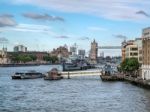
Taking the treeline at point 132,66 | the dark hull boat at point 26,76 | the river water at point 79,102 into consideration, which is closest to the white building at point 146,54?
the treeline at point 132,66

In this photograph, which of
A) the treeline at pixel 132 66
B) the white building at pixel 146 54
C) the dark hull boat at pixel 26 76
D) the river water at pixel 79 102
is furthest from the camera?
the dark hull boat at pixel 26 76

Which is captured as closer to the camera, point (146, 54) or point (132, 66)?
point (146, 54)

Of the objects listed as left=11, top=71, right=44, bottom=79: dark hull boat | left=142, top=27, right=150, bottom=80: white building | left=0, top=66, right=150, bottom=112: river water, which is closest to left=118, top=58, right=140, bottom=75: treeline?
left=142, top=27, right=150, bottom=80: white building

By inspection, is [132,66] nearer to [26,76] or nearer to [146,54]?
[146,54]

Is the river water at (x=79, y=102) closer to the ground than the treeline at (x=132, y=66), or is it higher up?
closer to the ground

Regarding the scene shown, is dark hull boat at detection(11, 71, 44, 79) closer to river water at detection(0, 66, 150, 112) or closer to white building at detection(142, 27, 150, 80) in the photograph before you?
white building at detection(142, 27, 150, 80)

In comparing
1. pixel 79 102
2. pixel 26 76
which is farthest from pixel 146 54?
pixel 79 102

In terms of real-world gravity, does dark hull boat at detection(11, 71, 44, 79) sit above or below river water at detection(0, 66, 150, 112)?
above

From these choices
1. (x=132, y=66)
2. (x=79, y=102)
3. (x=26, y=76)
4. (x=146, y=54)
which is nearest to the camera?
(x=79, y=102)

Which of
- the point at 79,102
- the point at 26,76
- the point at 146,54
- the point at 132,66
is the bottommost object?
the point at 79,102

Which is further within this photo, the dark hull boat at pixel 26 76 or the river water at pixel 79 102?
the dark hull boat at pixel 26 76

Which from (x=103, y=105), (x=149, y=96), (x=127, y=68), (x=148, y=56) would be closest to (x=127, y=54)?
(x=127, y=68)

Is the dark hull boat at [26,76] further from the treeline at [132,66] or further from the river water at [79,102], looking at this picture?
the river water at [79,102]

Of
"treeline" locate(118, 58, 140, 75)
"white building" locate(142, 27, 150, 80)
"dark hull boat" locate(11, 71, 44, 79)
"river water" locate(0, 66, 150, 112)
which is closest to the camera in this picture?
"river water" locate(0, 66, 150, 112)
